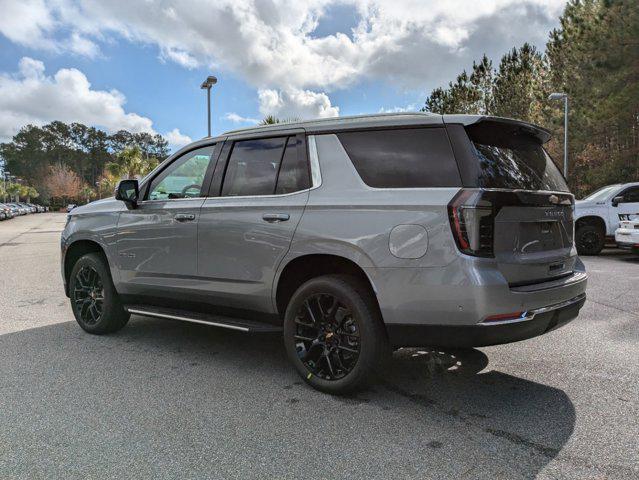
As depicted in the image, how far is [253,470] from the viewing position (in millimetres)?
2537

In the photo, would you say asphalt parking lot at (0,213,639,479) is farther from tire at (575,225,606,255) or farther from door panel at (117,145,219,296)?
tire at (575,225,606,255)

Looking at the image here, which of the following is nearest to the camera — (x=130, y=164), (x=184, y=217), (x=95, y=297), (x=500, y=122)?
(x=500, y=122)

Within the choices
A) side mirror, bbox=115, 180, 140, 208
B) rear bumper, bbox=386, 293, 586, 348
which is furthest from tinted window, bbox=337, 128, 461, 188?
side mirror, bbox=115, 180, 140, 208

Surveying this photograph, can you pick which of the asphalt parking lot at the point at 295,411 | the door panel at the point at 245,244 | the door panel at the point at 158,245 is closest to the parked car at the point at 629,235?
the asphalt parking lot at the point at 295,411

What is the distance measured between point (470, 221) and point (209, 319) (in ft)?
7.27

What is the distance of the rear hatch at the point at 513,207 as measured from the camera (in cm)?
300

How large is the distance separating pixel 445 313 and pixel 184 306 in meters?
2.36

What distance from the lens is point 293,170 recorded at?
12.5ft

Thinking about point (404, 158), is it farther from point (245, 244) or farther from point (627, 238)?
point (627, 238)

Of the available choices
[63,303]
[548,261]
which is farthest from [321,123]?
[63,303]

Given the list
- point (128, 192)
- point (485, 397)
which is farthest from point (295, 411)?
point (128, 192)

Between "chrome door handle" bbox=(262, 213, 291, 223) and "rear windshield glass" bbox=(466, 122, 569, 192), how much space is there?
137cm

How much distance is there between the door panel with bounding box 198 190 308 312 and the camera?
3.69 m

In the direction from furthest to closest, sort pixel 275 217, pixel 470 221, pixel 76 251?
pixel 76 251 < pixel 275 217 < pixel 470 221
